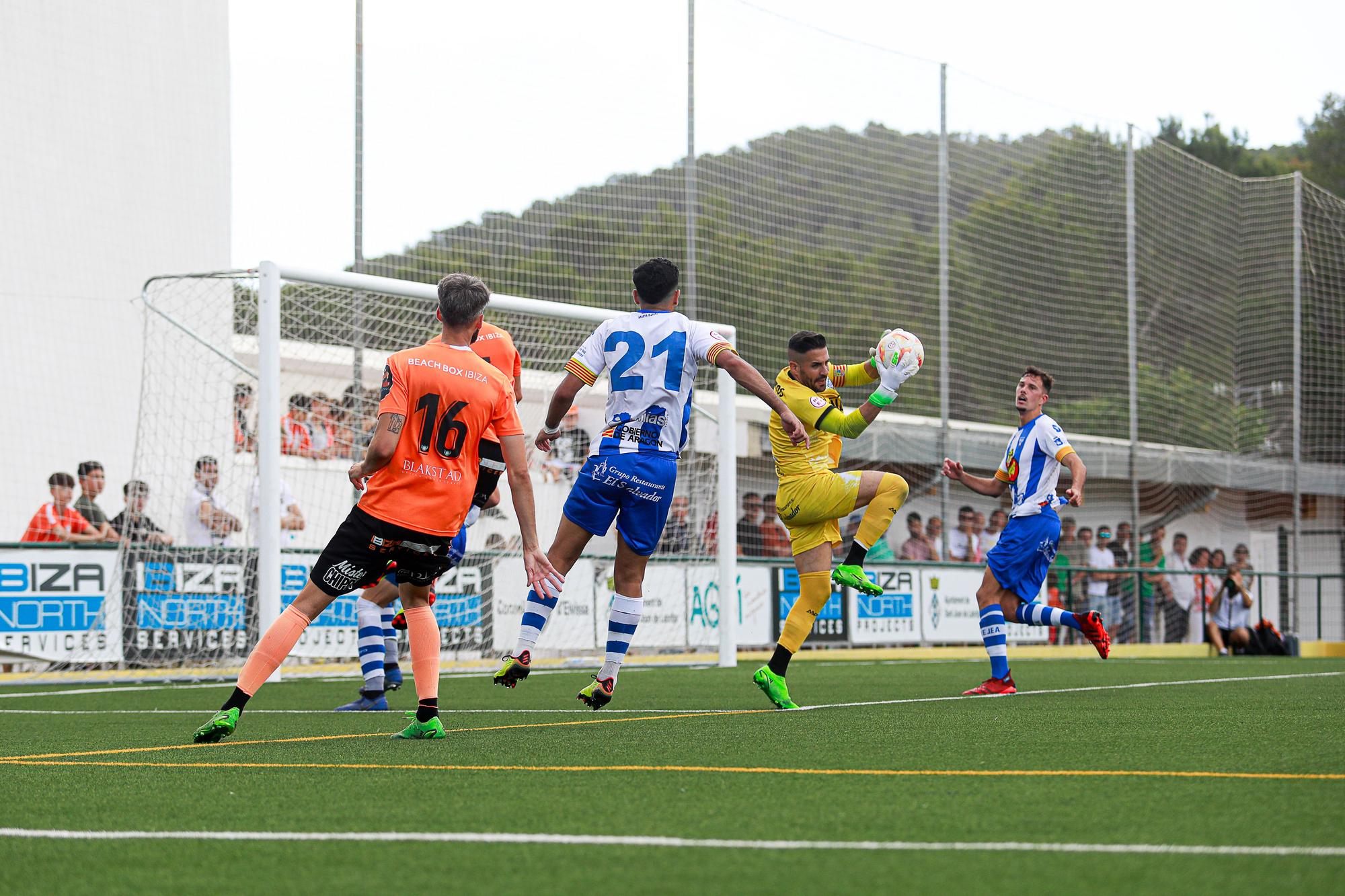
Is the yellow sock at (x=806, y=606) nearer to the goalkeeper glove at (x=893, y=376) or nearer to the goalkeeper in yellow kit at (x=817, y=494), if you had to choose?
the goalkeeper in yellow kit at (x=817, y=494)

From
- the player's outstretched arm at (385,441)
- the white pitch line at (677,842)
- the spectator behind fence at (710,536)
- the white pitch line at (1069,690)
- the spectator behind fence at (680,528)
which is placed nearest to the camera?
the white pitch line at (677,842)

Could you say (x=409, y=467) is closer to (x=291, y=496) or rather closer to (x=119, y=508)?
(x=291, y=496)

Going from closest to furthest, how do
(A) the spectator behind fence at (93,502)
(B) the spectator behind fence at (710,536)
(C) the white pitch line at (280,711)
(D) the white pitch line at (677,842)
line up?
(D) the white pitch line at (677,842)
(C) the white pitch line at (280,711)
(A) the spectator behind fence at (93,502)
(B) the spectator behind fence at (710,536)

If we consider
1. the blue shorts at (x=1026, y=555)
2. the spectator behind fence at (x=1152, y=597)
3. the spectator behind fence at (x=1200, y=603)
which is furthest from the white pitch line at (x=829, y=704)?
the spectator behind fence at (x=1200, y=603)

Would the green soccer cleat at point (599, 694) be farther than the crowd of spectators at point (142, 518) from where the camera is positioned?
No

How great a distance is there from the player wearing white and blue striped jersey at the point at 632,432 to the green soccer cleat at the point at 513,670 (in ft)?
1.02

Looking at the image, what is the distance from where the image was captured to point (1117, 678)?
37.0ft

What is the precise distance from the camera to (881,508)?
8.70 meters

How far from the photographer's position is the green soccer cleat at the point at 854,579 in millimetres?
8141

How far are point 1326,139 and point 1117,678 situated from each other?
47409 millimetres

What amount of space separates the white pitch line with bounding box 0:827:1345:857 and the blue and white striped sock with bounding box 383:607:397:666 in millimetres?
5415

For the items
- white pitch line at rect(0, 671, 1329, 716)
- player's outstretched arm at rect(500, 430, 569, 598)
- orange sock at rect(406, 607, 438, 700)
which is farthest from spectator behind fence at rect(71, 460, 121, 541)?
player's outstretched arm at rect(500, 430, 569, 598)

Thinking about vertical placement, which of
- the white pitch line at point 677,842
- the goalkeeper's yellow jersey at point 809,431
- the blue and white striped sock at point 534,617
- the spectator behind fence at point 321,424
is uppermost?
the spectator behind fence at point 321,424

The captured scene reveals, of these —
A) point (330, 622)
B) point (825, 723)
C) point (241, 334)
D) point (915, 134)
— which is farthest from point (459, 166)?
point (825, 723)
